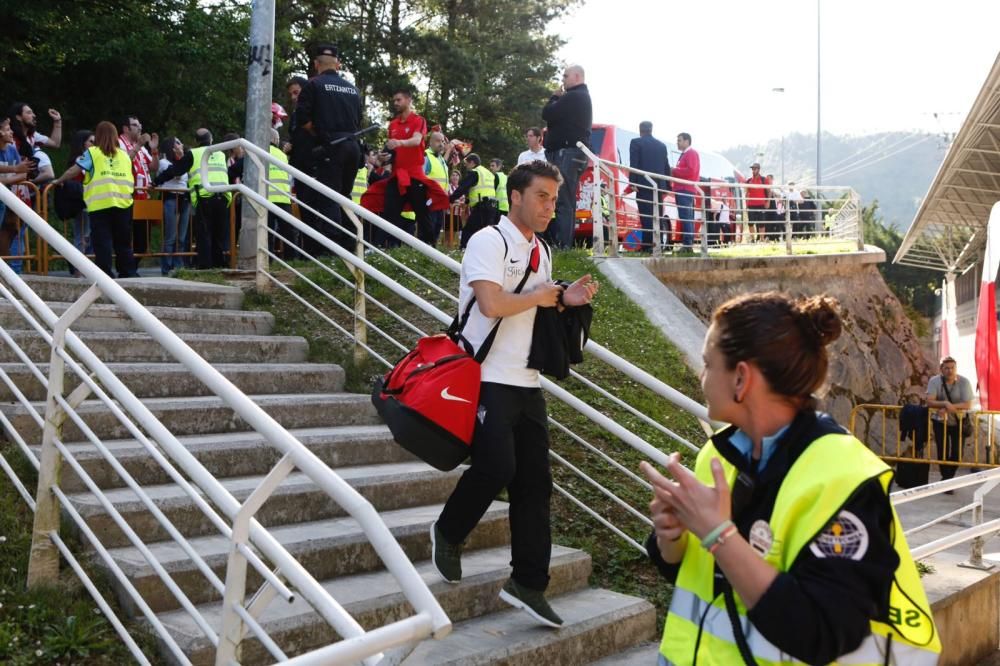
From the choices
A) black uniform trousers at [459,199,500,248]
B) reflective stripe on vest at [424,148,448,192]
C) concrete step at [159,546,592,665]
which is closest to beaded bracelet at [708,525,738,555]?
concrete step at [159,546,592,665]

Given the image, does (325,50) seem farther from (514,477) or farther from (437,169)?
(514,477)

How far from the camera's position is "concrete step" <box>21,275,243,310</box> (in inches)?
250

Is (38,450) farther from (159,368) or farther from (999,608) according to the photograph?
(999,608)

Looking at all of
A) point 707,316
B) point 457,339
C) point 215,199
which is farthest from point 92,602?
point 707,316

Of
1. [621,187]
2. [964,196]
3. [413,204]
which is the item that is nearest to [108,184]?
[413,204]

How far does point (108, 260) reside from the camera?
8086 millimetres

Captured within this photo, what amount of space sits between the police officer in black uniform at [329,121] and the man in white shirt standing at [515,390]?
505 cm

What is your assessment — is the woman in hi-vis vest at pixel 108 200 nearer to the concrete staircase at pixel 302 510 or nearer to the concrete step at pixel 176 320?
the concrete step at pixel 176 320

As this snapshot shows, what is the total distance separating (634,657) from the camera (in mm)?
4480

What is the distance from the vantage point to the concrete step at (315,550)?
155 inches

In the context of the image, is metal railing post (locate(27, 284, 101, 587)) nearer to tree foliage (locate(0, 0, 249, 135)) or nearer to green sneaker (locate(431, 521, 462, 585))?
green sneaker (locate(431, 521, 462, 585))

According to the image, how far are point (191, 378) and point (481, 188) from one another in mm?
7716

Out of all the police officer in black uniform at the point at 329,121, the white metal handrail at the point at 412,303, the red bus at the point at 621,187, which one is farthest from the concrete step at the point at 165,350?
the red bus at the point at 621,187

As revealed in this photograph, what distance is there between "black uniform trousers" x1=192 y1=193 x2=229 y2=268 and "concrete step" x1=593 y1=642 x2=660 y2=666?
267 inches
